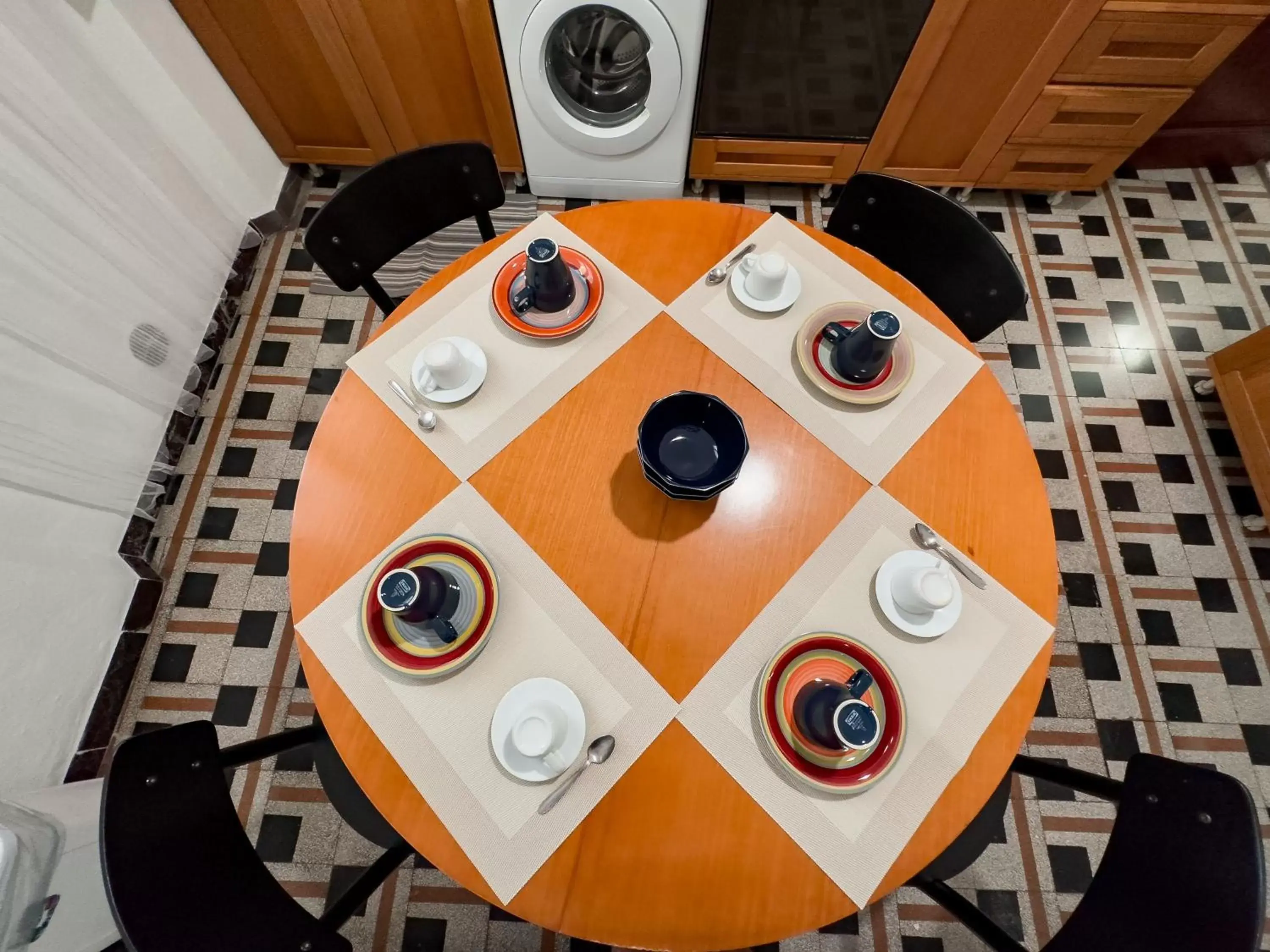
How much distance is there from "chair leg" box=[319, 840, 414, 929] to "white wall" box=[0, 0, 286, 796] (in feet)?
3.28

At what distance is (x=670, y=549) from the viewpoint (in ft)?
3.53

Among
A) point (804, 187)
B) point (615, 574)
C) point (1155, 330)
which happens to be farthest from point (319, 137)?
point (1155, 330)

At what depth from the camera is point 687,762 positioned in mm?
946

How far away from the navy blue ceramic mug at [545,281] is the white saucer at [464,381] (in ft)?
0.39

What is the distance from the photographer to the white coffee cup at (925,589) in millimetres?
944

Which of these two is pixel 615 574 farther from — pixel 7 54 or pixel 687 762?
pixel 7 54

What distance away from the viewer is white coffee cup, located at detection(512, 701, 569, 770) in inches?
34.6

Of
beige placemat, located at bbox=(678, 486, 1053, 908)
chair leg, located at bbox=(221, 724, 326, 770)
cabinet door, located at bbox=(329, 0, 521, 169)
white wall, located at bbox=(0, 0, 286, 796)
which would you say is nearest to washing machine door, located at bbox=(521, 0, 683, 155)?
cabinet door, located at bbox=(329, 0, 521, 169)

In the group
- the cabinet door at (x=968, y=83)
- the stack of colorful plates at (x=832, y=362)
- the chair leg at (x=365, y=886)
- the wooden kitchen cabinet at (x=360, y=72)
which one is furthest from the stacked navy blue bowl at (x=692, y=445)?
the cabinet door at (x=968, y=83)

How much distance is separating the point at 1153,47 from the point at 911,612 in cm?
202

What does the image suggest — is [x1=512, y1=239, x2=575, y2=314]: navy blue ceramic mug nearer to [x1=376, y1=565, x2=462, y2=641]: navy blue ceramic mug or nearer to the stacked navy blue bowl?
the stacked navy blue bowl

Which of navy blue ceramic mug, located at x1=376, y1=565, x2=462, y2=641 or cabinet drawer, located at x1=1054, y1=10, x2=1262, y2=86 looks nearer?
navy blue ceramic mug, located at x1=376, y1=565, x2=462, y2=641

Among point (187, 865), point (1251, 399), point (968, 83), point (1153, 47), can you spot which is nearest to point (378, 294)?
point (187, 865)

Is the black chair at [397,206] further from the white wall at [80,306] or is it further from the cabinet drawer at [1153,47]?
the cabinet drawer at [1153,47]
